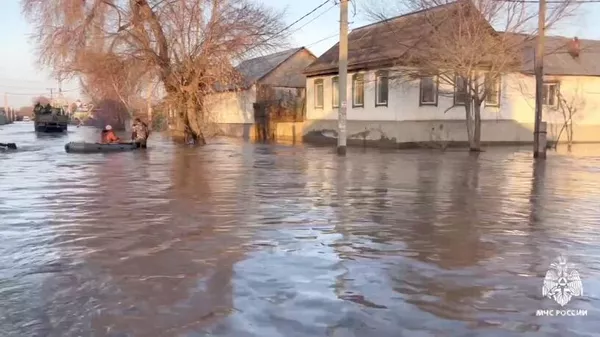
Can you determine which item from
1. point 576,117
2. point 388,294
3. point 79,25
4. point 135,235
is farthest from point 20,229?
point 576,117

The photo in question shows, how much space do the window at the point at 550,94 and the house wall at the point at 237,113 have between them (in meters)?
21.8

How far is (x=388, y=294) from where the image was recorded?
551cm

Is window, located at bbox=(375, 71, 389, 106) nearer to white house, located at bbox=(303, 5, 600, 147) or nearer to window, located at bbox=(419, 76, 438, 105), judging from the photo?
white house, located at bbox=(303, 5, 600, 147)

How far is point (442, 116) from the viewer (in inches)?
1248

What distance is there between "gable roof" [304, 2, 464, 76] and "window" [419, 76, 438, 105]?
2333 mm

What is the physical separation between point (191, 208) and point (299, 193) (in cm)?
276

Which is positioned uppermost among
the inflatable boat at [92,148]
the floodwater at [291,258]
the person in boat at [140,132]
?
the person in boat at [140,132]

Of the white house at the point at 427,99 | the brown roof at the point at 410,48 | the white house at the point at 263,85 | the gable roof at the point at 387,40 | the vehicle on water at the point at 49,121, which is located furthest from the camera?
the vehicle on water at the point at 49,121

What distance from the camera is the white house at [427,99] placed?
102 ft

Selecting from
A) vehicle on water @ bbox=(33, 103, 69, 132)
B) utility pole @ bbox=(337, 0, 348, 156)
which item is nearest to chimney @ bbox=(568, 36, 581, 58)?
utility pole @ bbox=(337, 0, 348, 156)

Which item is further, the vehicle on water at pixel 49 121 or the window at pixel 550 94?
the vehicle on water at pixel 49 121

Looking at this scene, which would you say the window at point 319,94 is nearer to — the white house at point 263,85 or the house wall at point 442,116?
the house wall at point 442,116

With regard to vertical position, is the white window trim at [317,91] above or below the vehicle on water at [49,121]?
above

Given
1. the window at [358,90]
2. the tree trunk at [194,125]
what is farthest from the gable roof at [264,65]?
the window at [358,90]
